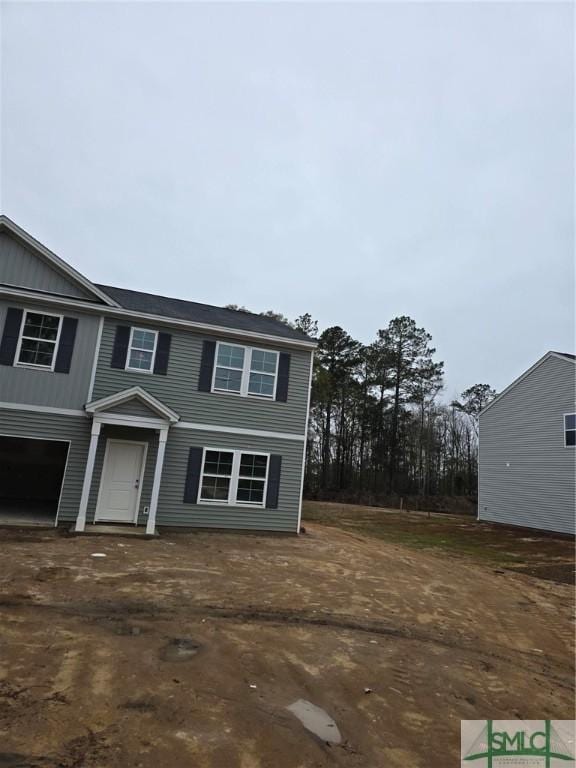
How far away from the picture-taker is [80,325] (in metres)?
10.7

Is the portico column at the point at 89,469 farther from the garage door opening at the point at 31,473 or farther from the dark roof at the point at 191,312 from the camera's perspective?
the garage door opening at the point at 31,473

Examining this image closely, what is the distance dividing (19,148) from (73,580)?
77.6 ft

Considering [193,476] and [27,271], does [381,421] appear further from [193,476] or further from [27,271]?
[27,271]

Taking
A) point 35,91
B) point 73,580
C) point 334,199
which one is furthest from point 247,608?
point 334,199

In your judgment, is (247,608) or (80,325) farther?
(80,325)

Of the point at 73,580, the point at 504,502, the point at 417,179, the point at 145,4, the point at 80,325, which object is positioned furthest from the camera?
the point at 417,179

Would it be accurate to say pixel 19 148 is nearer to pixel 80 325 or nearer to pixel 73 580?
pixel 80 325

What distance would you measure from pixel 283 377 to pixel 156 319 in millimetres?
3941

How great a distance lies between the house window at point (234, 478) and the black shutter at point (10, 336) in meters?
5.36

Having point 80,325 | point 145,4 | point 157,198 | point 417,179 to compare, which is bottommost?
point 80,325

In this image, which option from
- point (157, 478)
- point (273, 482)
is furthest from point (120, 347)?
point (273, 482)

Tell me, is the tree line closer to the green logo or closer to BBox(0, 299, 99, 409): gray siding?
BBox(0, 299, 99, 409): gray siding

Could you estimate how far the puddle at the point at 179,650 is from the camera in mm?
3851

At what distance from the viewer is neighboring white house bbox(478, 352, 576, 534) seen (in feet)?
56.2
